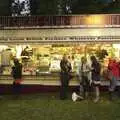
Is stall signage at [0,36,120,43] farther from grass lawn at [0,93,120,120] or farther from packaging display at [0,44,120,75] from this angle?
grass lawn at [0,93,120,120]

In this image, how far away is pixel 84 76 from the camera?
24797 mm

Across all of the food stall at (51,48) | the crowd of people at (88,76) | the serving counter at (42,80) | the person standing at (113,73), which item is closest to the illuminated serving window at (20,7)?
the food stall at (51,48)

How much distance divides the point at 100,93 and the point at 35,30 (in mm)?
4402

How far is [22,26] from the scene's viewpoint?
2844 centimetres

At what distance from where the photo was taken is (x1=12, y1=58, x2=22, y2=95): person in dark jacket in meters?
26.4

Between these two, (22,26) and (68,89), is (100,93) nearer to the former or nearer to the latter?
(68,89)

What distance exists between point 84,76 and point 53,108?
2888 mm

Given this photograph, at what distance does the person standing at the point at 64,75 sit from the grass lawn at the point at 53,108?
39 centimetres

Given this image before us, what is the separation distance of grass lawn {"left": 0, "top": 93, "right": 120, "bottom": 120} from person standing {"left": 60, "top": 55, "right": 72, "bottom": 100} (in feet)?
1.28

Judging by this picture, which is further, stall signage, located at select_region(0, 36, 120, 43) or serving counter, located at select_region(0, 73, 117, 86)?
stall signage, located at select_region(0, 36, 120, 43)

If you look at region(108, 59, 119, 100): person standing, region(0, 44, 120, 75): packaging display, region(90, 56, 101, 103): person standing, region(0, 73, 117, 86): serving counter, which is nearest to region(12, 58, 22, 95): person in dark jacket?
region(0, 73, 117, 86): serving counter

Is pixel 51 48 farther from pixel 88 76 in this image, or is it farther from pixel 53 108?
pixel 53 108

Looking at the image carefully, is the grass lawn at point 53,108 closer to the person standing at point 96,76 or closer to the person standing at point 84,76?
the person standing at point 96,76

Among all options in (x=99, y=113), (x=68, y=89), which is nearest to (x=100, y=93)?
(x=68, y=89)
